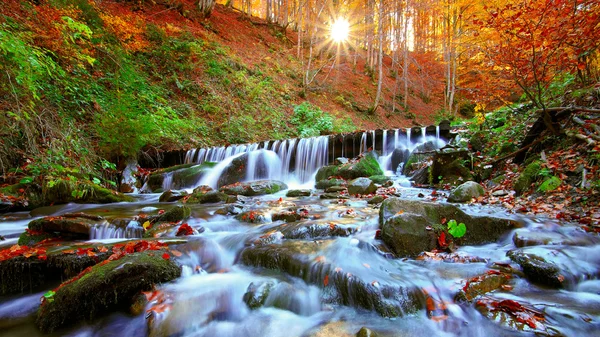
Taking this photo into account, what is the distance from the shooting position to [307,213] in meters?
5.14

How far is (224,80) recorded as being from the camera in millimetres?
15711

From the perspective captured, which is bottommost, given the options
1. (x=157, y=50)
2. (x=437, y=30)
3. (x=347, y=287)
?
(x=347, y=287)

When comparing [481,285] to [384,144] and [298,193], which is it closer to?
[298,193]

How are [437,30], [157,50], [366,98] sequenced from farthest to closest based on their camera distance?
[437,30] < [366,98] < [157,50]

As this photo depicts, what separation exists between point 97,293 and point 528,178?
640 centimetres

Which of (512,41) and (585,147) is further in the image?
(512,41)

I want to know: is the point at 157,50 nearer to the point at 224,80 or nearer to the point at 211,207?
the point at 224,80

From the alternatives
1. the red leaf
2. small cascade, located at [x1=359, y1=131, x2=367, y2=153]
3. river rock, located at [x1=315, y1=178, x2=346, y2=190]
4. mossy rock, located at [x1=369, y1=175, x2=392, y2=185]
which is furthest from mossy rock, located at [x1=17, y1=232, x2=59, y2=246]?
small cascade, located at [x1=359, y1=131, x2=367, y2=153]

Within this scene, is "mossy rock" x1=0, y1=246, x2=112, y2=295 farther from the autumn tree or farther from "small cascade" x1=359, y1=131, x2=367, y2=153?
"small cascade" x1=359, y1=131, x2=367, y2=153

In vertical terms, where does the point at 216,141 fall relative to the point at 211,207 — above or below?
above

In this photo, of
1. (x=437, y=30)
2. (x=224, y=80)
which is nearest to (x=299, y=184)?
(x=224, y=80)

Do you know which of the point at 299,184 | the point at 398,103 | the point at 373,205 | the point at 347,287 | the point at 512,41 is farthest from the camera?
the point at 398,103

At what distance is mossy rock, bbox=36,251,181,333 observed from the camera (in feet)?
7.64

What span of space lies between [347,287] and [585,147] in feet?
15.7
